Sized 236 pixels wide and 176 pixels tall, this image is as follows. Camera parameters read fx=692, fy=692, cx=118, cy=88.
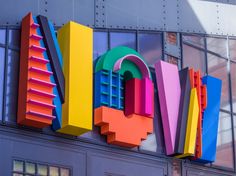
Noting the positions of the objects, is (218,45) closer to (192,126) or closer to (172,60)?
(172,60)

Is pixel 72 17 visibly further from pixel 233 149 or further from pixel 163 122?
pixel 233 149

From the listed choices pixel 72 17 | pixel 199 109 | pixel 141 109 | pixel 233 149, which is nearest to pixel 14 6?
pixel 72 17

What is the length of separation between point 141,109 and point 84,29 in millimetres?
2252

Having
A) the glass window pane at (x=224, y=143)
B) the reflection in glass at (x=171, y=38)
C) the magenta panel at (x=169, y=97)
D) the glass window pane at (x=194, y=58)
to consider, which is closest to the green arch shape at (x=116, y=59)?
the magenta panel at (x=169, y=97)

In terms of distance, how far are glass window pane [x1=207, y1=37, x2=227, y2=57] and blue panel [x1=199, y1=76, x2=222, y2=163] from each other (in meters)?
1.23

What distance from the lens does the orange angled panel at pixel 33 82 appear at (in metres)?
13.8

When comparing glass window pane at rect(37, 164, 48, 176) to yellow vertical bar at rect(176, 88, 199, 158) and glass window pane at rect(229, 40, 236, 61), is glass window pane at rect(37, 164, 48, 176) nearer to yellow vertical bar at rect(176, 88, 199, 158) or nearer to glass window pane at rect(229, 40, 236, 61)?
yellow vertical bar at rect(176, 88, 199, 158)

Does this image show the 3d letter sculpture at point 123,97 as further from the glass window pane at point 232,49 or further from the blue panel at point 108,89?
the glass window pane at point 232,49

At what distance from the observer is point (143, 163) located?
1586 centimetres

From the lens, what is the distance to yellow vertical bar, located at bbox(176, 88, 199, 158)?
16.3 metres

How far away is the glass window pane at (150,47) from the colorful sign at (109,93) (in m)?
0.39

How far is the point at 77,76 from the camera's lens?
1483 centimetres

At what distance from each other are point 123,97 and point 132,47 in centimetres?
148

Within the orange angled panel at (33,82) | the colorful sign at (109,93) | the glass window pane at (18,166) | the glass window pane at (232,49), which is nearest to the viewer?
the glass window pane at (18,166)
